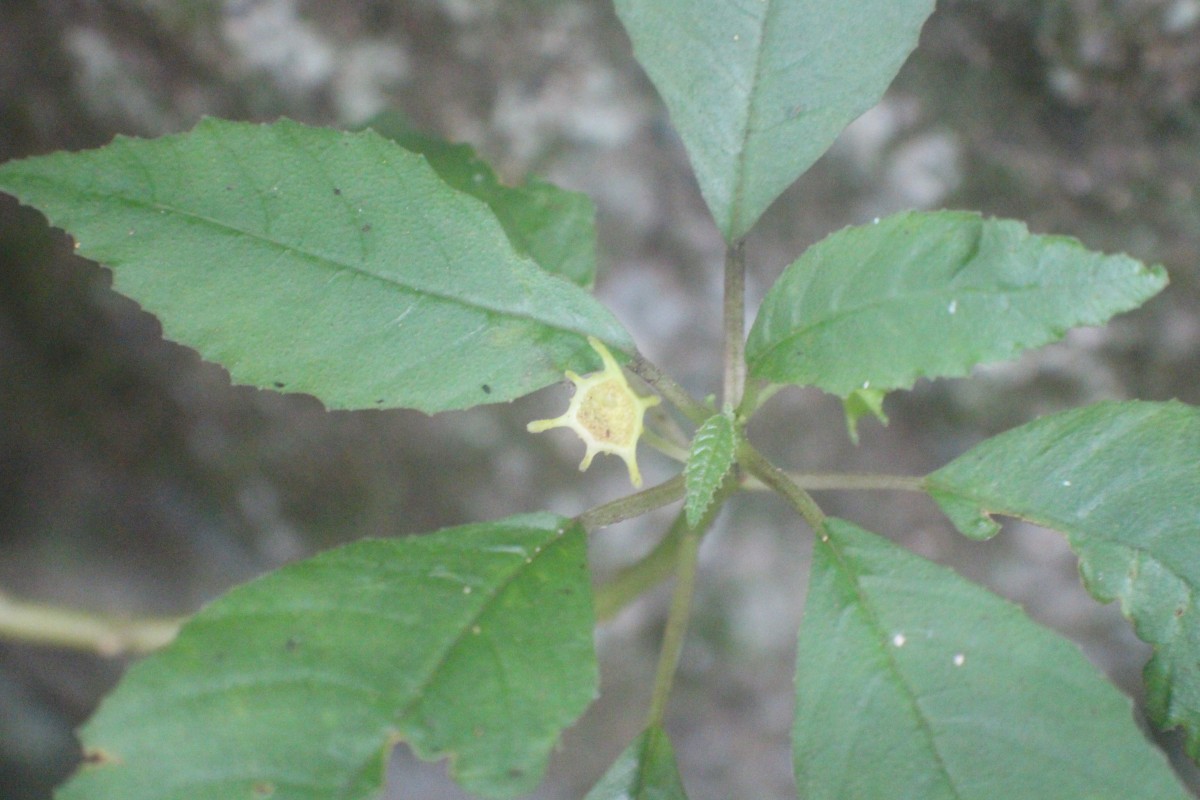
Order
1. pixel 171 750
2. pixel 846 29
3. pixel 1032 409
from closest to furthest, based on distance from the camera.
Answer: pixel 171 750 → pixel 846 29 → pixel 1032 409

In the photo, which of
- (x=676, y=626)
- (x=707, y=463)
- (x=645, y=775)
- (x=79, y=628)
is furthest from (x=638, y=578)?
(x=79, y=628)

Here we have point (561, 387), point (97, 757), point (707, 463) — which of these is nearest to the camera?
point (97, 757)

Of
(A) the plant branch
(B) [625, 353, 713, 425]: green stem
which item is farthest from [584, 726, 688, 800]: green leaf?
(A) the plant branch

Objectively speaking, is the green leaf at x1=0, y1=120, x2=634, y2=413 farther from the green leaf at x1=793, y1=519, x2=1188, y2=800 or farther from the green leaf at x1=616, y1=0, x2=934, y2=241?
the green leaf at x1=793, y1=519, x2=1188, y2=800

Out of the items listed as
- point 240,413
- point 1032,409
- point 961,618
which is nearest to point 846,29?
point 961,618

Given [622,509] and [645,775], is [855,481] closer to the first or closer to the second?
[622,509]

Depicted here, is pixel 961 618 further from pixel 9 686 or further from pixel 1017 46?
pixel 9 686
